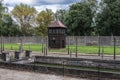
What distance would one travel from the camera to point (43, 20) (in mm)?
71000

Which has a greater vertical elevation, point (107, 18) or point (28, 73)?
point (107, 18)

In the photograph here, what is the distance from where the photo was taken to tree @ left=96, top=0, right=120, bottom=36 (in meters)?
49.7

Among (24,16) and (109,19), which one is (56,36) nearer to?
(109,19)

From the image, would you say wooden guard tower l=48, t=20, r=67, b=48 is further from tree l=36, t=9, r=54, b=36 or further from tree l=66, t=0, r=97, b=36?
tree l=36, t=9, r=54, b=36

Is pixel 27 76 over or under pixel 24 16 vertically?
under

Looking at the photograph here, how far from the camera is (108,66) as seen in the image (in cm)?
1708

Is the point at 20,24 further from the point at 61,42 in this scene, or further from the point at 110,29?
Result: the point at 61,42

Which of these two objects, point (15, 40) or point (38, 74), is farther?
point (15, 40)

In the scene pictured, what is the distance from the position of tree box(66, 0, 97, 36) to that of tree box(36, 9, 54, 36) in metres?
13.0

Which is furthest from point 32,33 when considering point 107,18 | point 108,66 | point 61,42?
point 108,66

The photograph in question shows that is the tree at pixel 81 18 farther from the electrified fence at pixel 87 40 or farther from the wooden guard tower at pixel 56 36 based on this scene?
the wooden guard tower at pixel 56 36

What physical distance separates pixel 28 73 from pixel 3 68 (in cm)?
284

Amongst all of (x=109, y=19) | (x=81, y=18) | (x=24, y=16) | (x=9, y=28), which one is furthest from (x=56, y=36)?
(x=24, y=16)

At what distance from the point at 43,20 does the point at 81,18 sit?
19137 millimetres
